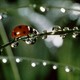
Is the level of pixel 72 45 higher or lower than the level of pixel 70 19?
lower

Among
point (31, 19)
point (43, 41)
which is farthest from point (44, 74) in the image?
point (31, 19)

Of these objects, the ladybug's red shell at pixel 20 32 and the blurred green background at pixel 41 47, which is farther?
the blurred green background at pixel 41 47

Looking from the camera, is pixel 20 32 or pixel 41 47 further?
pixel 41 47

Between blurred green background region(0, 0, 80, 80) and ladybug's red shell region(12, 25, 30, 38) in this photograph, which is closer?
ladybug's red shell region(12, 25, 30, 38)

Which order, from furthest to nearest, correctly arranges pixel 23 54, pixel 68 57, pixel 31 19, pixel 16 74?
1. pixel 31 19
2. pixel 23 54
3. pixel 68 57
4. pixel 16 74

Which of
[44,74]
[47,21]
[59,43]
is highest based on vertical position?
[47,21]

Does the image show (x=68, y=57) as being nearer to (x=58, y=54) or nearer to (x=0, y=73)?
(x=58, y=54)

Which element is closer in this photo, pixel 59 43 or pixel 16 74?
pixel 16 74

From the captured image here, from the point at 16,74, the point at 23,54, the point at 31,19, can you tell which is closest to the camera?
the point at 16,74
